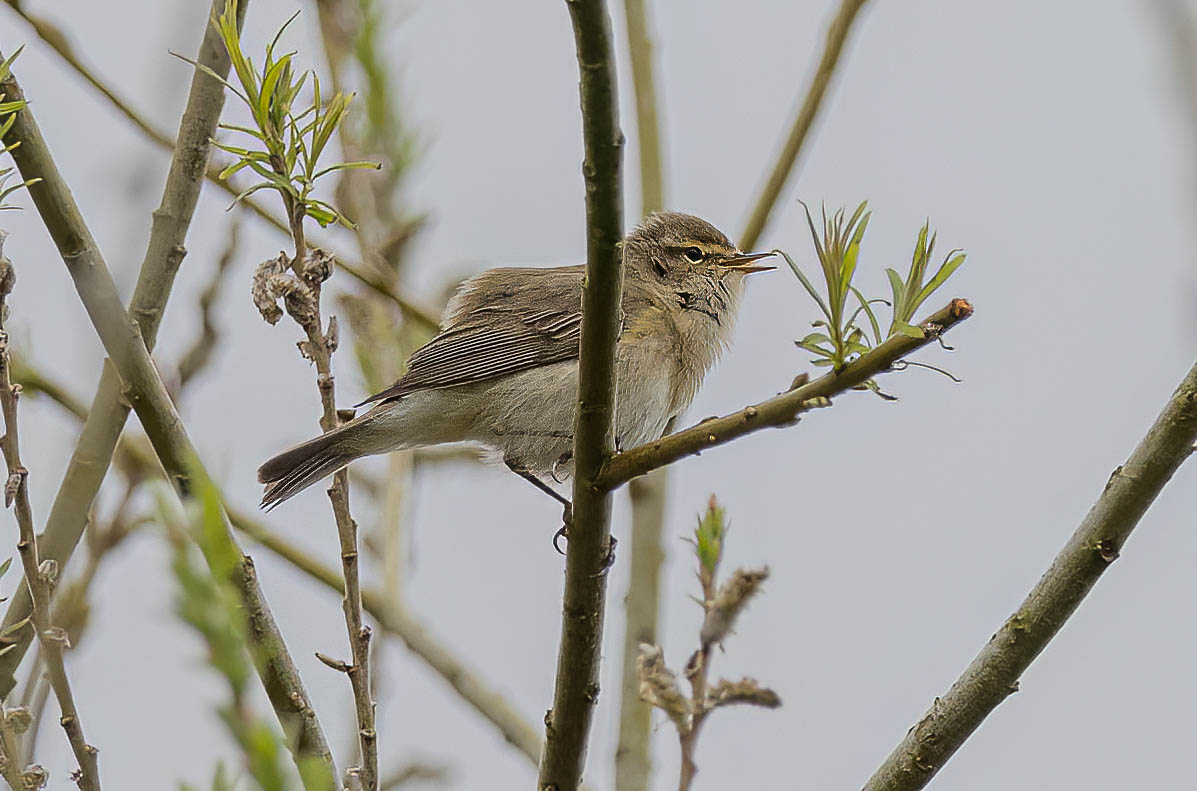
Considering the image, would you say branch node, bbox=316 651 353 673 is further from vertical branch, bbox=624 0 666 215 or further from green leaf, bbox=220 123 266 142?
vertical branch, bbox=624 0 666 215

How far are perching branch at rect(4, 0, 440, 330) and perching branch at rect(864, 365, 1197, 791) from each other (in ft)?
5.82

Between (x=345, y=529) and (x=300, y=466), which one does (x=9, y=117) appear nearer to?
(x=345, y=529)

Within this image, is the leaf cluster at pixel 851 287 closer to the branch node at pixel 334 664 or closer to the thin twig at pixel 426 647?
the branch node at pixel 334 664

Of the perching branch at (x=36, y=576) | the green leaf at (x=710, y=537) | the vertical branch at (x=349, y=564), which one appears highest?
the green leaf at (x=710, y=537)

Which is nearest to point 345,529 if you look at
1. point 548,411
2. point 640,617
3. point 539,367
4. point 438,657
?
point 438,657

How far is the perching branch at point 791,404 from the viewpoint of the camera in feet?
5.61

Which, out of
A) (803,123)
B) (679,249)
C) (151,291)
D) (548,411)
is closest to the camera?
(151,291)

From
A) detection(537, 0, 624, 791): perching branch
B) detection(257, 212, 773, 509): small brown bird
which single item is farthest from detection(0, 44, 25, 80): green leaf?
detection(257, 212, 773, 509): small brown bird

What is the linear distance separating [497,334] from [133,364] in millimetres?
2398

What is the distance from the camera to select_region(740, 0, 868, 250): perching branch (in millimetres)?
4078

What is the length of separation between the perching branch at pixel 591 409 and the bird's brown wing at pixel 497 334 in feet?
5.92

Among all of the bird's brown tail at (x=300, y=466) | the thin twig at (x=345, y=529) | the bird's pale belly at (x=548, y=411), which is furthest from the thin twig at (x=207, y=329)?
the bird's pale belly at (x=548, y=411)

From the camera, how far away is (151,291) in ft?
8.38

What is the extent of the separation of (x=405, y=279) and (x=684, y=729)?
2335 mm
